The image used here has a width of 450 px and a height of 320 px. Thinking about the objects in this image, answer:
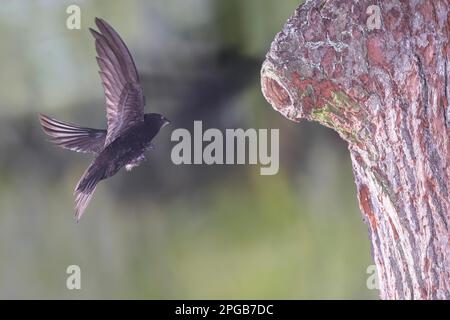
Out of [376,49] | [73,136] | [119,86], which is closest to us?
[376,49]

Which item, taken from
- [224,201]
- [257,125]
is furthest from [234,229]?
[257,125]

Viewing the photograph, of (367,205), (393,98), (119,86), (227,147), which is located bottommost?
(367,205)

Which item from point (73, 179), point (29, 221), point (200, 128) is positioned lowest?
point (29, 221)

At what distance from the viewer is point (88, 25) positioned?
5.68 ft

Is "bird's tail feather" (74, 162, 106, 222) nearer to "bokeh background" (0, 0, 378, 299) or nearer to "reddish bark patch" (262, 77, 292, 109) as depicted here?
"bokeh background" (0, 0, 378, 299)

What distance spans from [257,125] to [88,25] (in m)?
0.57

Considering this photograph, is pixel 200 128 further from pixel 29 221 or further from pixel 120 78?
pixel 29 221

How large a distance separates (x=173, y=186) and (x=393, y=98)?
93 centimetres

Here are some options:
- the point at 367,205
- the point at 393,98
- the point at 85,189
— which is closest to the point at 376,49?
the point at 393,98

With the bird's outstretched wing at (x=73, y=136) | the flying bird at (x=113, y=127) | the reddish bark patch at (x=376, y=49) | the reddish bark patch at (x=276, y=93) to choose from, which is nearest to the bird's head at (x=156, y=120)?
the flying bird at (x=113, y=127)

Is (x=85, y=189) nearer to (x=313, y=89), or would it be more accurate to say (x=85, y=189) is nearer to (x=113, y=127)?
(x=113, y=127)

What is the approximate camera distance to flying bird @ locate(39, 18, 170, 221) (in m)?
1.60

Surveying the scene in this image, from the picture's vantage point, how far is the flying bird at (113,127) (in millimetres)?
1604

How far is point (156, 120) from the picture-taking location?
1.69m
